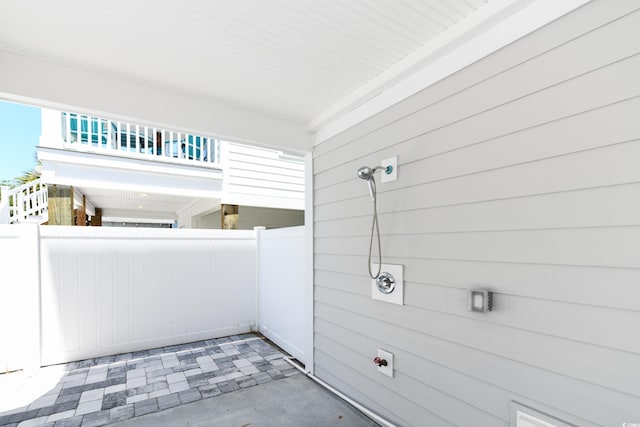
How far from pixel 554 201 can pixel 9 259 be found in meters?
4.41

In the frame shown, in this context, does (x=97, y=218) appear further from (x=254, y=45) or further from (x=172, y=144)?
(x=254, y=45)

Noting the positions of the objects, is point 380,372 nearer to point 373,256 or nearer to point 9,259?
point 373,256

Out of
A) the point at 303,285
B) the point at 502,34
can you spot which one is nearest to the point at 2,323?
the point at 303,285

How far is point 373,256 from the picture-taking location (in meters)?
2.34

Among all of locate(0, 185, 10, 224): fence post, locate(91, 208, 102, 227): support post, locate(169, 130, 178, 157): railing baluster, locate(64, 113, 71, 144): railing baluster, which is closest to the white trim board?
locate(169, 130, 178, 157): railing baluster

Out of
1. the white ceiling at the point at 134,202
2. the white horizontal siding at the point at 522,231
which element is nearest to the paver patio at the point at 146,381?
the white horizontal siding at the point at 522,231

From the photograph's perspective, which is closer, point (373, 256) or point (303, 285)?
point (373, 256)

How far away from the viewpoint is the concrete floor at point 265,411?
231 cm

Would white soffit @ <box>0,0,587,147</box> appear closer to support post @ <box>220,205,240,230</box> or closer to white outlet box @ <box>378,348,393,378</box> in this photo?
white outlet box @ <box>378,348,393,378</box>

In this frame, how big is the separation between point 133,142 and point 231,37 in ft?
13.8

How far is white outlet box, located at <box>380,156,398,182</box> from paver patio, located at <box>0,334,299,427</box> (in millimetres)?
2152

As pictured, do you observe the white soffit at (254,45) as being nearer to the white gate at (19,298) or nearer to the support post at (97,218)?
the white gate at (19,298)

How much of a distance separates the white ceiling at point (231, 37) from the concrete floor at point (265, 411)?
2414 mm

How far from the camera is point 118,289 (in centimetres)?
369
